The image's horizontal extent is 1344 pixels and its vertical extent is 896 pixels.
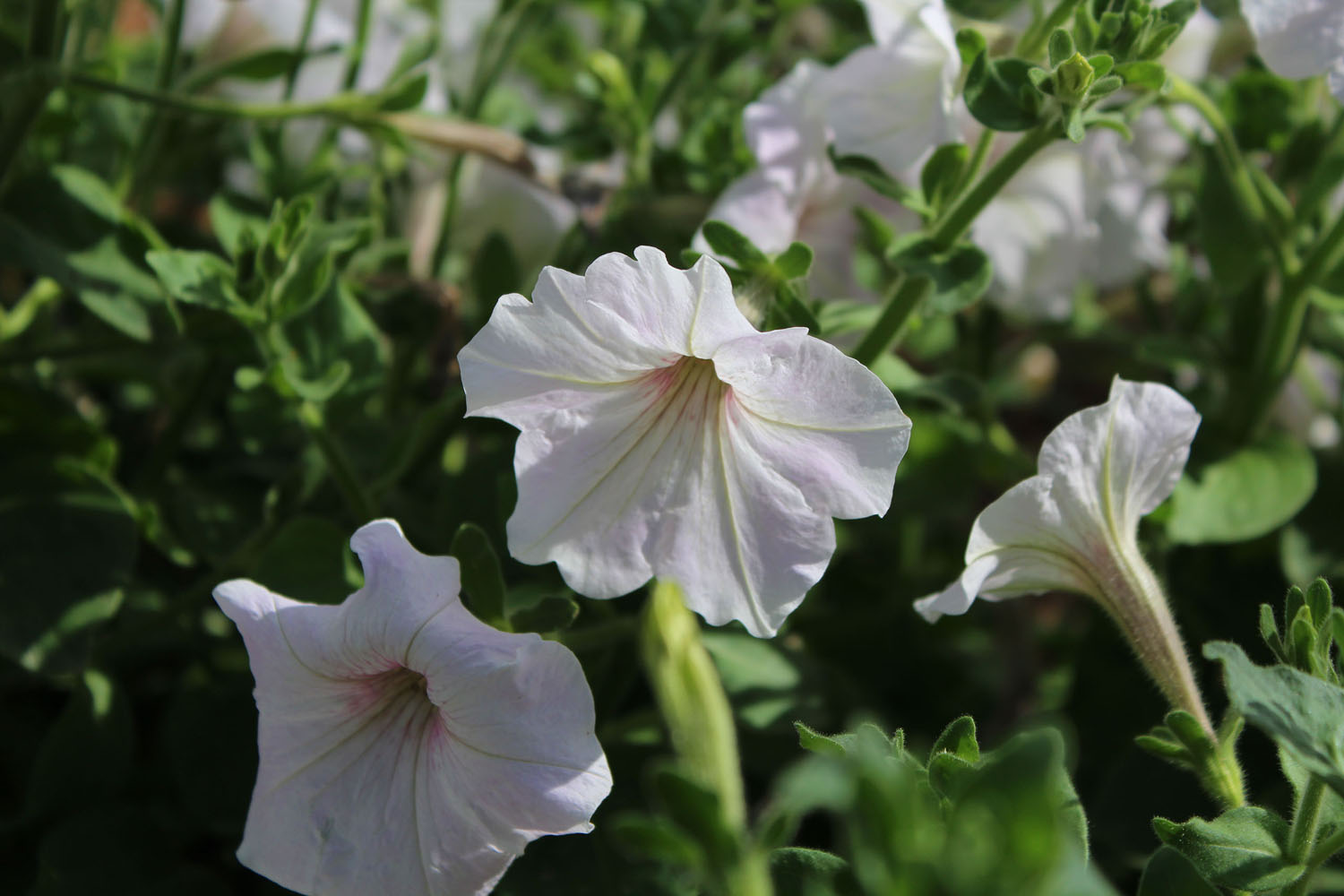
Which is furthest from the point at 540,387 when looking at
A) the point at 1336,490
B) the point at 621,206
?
the point at 1336,490

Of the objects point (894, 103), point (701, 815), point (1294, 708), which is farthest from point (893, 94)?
point (701, 815)


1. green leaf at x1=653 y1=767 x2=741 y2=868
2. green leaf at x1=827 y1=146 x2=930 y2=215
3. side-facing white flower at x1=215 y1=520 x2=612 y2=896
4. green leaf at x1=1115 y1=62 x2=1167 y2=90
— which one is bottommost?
side-facing white flower at x1=215 y1=520 x2=612 y2=896

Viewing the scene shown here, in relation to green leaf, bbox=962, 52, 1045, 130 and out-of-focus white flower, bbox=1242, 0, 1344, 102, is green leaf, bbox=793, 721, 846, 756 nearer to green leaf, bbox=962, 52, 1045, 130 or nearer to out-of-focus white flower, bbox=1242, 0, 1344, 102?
green leaf, bbox=962, 52, 1045, 130

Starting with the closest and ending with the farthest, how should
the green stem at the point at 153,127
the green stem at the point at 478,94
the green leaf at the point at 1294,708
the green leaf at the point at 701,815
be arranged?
the green leaf at the point at 701,815 < the green leaf at the point at 1294,708 < the green stem at the point at 153,127 < the green stem at the point at 478,94

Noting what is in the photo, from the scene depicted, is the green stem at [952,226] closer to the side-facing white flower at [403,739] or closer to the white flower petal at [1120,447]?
the white flower petal at [1120,447]

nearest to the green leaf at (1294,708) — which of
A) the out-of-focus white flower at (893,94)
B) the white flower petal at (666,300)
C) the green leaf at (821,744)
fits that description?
the green leaf at (821,744)

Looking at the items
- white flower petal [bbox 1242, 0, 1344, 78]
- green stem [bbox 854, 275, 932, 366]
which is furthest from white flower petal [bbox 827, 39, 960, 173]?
white flower petal [bbox 1242, 0, 1344, 78]
